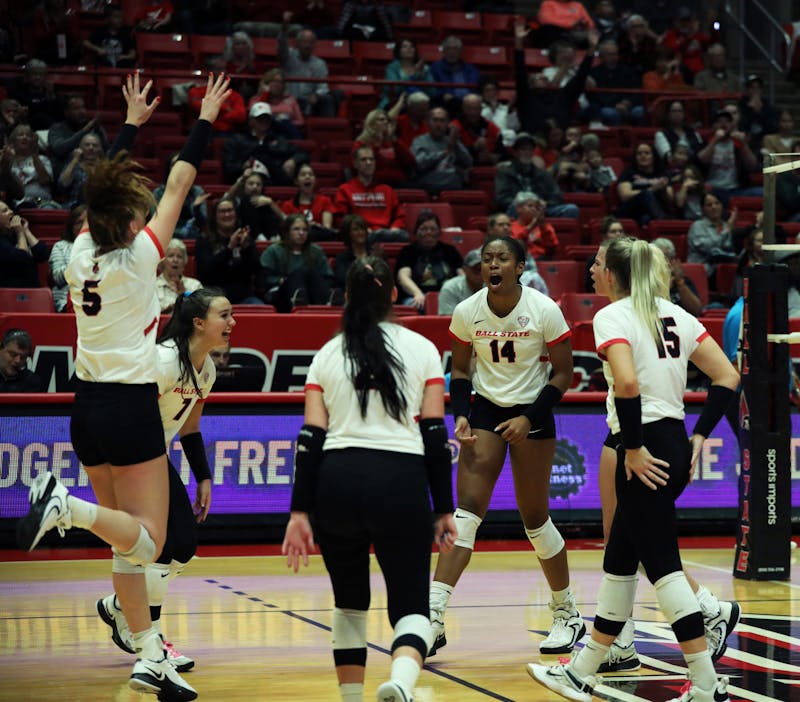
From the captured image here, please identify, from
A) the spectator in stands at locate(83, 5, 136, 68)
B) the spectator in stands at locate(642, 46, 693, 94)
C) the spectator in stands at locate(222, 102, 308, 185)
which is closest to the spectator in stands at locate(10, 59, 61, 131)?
the spectator in stands at locate(83, 5, 136, 68)

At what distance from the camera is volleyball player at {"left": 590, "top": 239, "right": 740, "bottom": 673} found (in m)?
6.13

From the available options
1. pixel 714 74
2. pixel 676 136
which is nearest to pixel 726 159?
pixel 676 136

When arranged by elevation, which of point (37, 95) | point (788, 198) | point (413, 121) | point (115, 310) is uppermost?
point (37, 95)

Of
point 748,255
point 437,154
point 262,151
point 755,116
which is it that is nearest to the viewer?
point 748,255

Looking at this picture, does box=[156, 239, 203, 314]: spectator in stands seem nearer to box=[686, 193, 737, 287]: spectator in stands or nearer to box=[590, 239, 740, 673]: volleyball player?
Result: box=[590, 239, 740, 673]: volleyball player

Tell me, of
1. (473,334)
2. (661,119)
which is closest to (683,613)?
(473,334)

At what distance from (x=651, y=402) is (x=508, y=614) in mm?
2698

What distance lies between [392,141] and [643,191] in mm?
3229

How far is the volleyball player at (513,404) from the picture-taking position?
21.7ft

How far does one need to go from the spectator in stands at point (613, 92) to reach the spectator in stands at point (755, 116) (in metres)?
1.48

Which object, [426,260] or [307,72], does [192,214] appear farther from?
[307,72]

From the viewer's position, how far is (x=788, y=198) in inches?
671

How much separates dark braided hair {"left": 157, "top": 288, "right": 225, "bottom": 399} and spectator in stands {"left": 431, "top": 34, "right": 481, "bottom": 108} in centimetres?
1166

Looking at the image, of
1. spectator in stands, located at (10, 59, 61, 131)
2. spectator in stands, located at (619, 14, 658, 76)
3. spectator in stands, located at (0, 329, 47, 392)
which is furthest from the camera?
spectator in stands, located at (619, 14, 658, 76)
